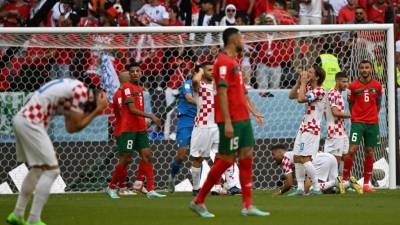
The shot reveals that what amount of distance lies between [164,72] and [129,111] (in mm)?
2561

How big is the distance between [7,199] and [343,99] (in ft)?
22.3

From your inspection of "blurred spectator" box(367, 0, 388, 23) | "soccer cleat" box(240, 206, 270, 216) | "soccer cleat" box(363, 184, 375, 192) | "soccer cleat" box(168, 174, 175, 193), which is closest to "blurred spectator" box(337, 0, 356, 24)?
"blurred spectator" box(367, 0, 388, 23)

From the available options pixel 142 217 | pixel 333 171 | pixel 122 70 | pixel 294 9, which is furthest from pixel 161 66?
pixel 142 217

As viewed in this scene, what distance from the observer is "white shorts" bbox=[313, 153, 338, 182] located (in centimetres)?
1864

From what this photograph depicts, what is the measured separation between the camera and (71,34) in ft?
65.7

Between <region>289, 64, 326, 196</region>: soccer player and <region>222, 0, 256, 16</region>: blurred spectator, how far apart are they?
22.0 feet

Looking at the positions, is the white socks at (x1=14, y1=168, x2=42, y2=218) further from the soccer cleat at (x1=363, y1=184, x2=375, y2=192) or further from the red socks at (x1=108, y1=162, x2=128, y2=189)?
the soccer cleat at (x1=363, y1=184, x2=375, y2=192)

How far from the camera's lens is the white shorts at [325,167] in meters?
18.6

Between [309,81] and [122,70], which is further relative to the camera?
[122,70]

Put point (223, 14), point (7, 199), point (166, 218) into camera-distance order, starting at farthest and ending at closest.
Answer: point (223, 14)
point (7, 199)
point (166, 218)

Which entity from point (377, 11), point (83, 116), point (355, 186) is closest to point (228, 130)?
point (83, 116)

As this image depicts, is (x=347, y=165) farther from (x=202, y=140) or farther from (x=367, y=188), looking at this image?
(x=202, y=140)

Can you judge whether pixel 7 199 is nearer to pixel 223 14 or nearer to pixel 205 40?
pixel 205 40

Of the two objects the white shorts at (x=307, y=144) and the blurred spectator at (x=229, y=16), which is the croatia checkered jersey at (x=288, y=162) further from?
the blurred spectator at (x=229, y=16)
